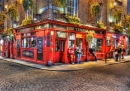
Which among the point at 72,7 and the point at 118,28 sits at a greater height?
the point at 72,7

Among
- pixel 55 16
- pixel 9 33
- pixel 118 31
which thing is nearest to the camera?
pixel 55 16

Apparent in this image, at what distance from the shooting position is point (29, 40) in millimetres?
14422

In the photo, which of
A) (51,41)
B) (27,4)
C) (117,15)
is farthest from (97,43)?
(27,4)

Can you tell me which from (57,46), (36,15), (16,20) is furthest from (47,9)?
(16,20)

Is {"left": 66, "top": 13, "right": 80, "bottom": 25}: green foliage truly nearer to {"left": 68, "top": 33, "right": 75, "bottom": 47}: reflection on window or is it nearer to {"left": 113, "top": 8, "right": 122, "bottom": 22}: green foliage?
{"left": 68, "top": 33, "right": 75, "bottom": 47}: reflection on window

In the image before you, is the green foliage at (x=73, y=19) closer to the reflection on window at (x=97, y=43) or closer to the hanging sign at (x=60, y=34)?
the hanging sign at (x=60, y=34)

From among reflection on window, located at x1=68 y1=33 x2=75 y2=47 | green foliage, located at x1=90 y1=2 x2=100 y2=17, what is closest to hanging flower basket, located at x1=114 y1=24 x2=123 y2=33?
green foliage, located at x1=90 y1=2 x2=100 y2=17

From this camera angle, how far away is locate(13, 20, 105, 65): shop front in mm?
12078

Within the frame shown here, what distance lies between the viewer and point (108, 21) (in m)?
18.0

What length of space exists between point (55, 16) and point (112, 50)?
29.9ft

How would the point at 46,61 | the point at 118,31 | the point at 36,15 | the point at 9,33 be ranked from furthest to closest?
the point at 118,31 → the point at 9,33 → the point at 36,15 → the point at 46,61

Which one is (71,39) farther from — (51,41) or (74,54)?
(51,41)

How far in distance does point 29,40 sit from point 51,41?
3.41 meters

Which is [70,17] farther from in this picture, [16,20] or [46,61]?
[16,20]
